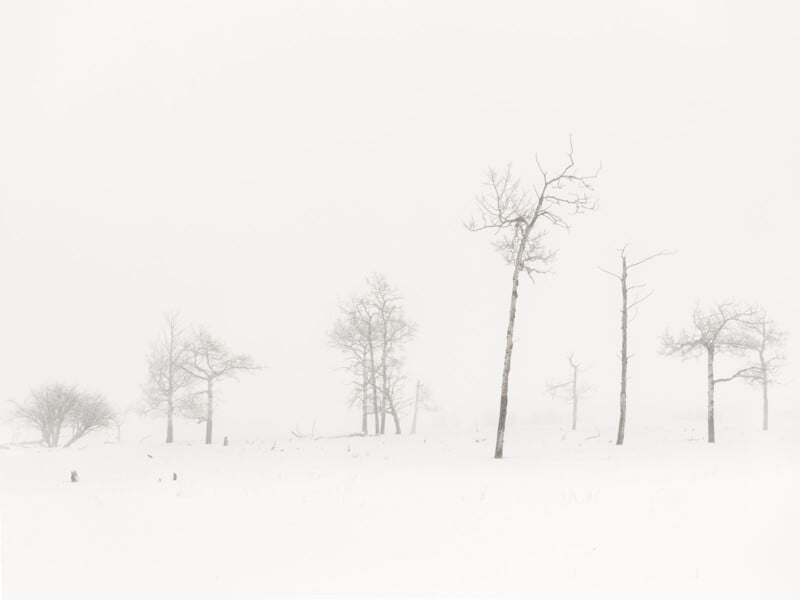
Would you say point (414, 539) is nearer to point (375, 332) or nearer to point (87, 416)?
point (375, 332)

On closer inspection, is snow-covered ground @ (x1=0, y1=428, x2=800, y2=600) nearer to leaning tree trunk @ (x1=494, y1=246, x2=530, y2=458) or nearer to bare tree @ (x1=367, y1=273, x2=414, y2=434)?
leaning tree trunk @ (x1=494, y1=246, x2=530, y2=458)

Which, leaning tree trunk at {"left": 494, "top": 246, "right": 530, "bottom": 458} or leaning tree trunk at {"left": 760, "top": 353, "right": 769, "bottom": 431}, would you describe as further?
leaning tree trunk at {"left": 760, "top": 353, "right": 769, "bottom": 431}

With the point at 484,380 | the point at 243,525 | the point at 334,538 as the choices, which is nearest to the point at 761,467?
the point at 334,538

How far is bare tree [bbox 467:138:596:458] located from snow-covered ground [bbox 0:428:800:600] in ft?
25.1

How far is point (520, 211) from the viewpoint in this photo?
1745 cm

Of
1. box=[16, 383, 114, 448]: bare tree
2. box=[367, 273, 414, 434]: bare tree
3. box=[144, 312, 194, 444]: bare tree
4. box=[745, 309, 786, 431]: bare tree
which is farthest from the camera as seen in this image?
box=[144, 312, 194, 444]: bare tree

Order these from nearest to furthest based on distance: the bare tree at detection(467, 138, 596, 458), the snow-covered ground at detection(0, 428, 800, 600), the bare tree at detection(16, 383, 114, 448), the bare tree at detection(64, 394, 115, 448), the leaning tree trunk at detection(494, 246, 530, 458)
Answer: the snow-covered ground at detection(0, 428, 800, 600)
the leaning tree trunk at detection(494, 246, 530, 458)
the bare tree at detection(467, 138, 596, 458)
the bare tree at detection(16, 383, 114, 448)
the bare tree at detection(64, 394, 115, 448)

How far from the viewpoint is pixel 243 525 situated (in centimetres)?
696

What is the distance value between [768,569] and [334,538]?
5006 millimetres

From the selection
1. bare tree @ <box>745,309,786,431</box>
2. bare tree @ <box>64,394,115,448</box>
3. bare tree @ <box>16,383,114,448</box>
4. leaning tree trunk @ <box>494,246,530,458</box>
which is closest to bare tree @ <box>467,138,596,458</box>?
leaning tree trunk @ <box>494,246,530,458</box>

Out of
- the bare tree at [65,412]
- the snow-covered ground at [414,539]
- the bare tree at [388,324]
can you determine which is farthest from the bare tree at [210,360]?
the snow-covered ground at [414,539]

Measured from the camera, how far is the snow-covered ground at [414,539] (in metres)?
5.10

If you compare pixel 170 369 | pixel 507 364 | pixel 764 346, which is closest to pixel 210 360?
pixel 170 369

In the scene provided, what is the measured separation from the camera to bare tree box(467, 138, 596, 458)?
16.5 metres
